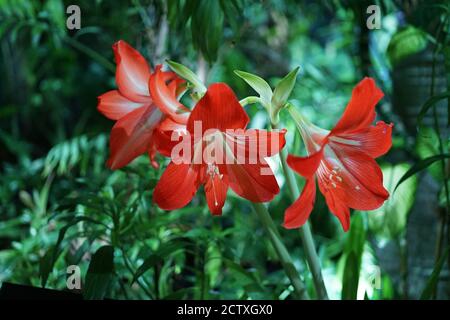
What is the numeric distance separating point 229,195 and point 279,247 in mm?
778

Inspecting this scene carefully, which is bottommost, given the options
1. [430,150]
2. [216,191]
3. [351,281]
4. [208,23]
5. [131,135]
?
[351,281]

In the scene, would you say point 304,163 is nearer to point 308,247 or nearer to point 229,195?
point 308,247

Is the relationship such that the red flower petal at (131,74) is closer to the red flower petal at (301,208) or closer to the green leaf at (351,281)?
the red flower petal at (301,208)

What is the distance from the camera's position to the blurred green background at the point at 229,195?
3.44 ft

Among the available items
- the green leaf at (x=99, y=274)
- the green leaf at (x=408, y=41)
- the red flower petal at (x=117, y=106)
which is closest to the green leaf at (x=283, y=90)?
the red flower petal at (x=117, y=106)

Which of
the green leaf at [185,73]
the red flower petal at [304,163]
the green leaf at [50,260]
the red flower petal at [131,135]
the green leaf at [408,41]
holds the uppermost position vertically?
the green leaf at [408,41]

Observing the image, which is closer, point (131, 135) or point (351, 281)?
point (131, 135)

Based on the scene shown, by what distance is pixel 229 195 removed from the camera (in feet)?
5.60

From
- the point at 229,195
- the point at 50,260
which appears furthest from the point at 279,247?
the point at 229,195

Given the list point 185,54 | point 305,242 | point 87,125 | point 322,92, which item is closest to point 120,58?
point 305,242

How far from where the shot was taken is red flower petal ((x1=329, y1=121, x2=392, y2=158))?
30.8 inches

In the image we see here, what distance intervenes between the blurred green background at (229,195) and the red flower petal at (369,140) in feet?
0.35

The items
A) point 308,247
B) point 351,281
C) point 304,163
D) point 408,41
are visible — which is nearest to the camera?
point 304,163

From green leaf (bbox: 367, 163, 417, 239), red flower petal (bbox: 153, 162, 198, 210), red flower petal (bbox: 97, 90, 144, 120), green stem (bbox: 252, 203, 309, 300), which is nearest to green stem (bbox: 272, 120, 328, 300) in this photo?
green stem (bbox: 252, 203, 309, 300)
